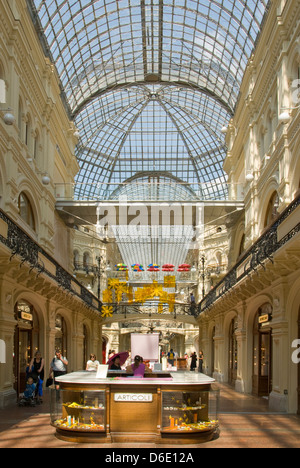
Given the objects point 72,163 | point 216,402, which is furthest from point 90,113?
point 216,402

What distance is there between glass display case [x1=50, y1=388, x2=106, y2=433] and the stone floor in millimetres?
373

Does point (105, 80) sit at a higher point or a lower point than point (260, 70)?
higher

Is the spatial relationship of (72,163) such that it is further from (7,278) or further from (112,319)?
(7,278)

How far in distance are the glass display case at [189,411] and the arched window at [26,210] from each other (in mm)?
16431

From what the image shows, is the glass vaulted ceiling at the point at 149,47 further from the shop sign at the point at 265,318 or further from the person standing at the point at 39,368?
the person standing at the point at 39,368

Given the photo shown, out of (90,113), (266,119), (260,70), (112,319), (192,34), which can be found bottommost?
(112,319)

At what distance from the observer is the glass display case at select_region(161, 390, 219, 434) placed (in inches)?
435

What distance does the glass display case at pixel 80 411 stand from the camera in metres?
11.1

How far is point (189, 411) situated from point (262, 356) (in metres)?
12.5

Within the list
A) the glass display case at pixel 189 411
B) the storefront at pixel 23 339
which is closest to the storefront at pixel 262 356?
the storefront at pixel 23 339

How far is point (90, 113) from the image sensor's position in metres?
48.5

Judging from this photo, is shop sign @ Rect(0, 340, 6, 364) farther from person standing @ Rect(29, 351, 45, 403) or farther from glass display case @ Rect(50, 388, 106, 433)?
glass display case @ Rect(50, 388, 106, 433)

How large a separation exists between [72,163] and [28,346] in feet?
64.1

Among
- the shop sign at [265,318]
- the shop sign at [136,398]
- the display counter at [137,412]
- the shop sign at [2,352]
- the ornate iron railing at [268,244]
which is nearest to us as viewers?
the display counter at [137,412]
